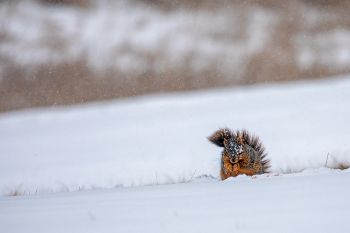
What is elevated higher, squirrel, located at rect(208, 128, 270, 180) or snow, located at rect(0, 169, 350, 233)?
squirrel, located at rect(208, 128, 270, 180)

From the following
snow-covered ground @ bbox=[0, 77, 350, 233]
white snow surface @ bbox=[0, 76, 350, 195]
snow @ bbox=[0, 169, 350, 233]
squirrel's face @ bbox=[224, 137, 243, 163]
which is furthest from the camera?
white snow surface @ bbox=[0, 76, 350, 195]

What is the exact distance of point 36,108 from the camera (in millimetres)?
18484

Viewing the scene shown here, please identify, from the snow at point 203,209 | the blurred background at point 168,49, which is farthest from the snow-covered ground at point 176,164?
the blurred background at point 168,49

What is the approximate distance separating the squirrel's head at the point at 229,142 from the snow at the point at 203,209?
129cm

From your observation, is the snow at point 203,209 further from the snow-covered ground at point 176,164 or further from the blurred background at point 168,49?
the blurred background at point 168,49

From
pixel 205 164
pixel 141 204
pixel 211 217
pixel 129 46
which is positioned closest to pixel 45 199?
pixel 141 204

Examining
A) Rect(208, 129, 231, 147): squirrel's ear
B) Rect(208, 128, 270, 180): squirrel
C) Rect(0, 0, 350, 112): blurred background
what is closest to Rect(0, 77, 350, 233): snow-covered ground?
Rect(208, 128, 270, 180): squirrel

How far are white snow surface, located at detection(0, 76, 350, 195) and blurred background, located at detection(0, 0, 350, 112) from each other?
17.1 inches

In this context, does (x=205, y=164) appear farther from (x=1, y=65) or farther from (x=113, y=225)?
(x=1, y=65)

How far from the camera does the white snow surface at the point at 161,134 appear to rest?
962 centimetres

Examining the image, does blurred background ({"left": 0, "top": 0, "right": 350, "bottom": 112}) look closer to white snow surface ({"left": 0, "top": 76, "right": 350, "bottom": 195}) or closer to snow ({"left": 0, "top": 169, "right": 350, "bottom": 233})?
white snow surface ({"left": 0, "top": 76, "right": 350, "bottom": 195})

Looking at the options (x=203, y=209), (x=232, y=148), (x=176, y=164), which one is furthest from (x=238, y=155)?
(x=176, y=164)

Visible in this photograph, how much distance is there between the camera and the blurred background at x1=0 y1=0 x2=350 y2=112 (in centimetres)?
1769

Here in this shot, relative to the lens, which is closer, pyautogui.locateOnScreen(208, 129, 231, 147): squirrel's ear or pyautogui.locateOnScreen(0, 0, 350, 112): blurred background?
pyautogui.locateOnScreen(208, 129, 231, 147): squirrel's ear
